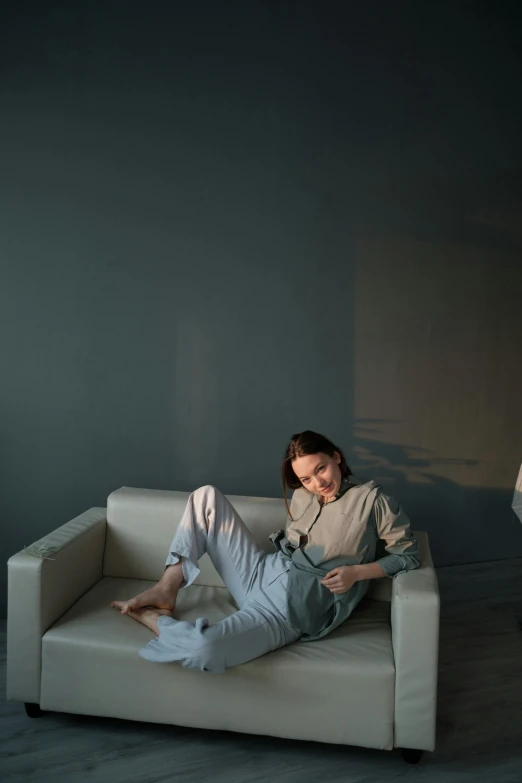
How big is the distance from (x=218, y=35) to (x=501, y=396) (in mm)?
2360

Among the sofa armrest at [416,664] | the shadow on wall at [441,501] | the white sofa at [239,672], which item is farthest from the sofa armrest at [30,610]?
the shadow on wall at [441,501]

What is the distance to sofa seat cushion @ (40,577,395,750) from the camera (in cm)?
211

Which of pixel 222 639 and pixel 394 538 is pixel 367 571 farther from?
pixel 222 639

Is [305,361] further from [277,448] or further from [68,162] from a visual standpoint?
[68,162]

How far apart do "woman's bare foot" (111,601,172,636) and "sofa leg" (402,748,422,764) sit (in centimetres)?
85

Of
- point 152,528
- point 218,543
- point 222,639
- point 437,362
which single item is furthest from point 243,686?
point 437,362

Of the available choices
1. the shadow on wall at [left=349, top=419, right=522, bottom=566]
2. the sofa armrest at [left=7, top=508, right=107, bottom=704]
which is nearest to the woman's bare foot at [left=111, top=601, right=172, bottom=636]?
the sofa armrest at [left=7, top=508, right=107, bottom=704]

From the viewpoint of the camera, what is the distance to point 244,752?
221 centimetres

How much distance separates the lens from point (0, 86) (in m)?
3.29

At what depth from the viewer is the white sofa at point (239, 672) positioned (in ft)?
6.86

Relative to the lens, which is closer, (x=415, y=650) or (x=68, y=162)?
(x=415, y=650)

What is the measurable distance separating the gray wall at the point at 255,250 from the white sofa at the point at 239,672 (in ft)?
3.82

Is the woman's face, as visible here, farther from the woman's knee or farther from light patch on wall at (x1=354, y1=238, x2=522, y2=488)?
light patch on wall at (x1=354, y1=238, x2=522, y2=488)

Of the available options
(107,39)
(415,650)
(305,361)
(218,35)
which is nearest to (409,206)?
(305,361)
